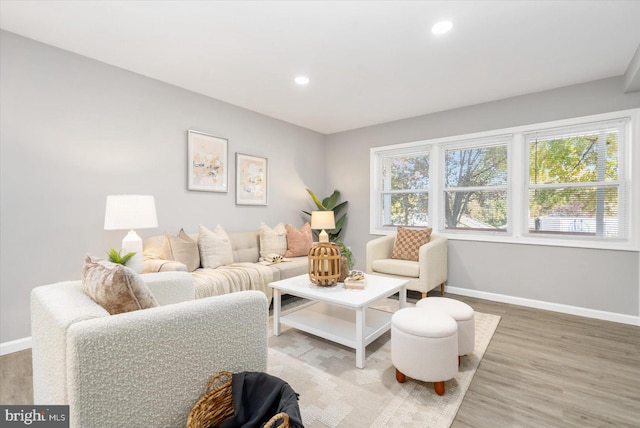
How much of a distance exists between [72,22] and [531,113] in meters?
4.53

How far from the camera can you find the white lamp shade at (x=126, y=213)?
2.42 metres

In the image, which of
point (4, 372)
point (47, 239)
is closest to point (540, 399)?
point (4, 372)

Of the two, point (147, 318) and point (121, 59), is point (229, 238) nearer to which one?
point (121, 59)

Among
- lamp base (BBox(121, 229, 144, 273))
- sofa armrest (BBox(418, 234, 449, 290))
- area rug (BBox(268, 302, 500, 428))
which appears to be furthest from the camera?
sofa armrest (BBox(418, 234, 449, 290))

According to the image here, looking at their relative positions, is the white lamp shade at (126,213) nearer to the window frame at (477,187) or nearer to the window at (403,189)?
the window at (403,189)

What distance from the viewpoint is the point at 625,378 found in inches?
78.3

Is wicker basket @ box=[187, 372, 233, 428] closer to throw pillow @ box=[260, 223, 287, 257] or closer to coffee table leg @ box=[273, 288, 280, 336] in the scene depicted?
coffee table leg @ box=[273, 288, 280, 336]

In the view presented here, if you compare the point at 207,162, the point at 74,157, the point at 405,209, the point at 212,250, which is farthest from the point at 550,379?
the point at 74,157

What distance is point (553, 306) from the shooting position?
3.33 m

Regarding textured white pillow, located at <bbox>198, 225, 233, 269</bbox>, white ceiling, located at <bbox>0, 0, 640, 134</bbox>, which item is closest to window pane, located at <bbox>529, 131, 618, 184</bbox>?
white ceiling, located at <bbox>0, 0, 640, 134</bbox>

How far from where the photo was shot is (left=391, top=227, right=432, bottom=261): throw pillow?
384cm

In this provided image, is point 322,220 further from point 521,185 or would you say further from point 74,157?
point 74,157

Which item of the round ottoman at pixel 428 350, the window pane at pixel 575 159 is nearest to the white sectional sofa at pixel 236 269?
the round ottoman at pixel 428 350

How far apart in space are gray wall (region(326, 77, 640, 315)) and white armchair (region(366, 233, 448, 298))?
0.37 meters
